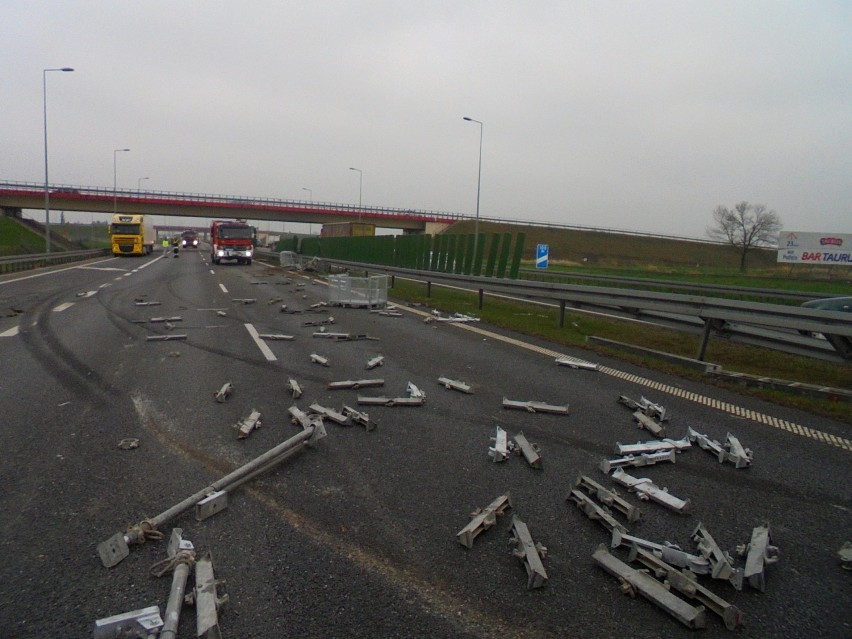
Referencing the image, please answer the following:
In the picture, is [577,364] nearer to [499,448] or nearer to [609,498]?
[499,448]

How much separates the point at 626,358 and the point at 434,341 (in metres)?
3.44

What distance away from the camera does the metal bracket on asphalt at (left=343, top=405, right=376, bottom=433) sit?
5.64 m

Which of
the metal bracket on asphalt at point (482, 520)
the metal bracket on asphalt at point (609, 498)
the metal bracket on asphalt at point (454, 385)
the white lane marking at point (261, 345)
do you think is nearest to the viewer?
the metal bracket on asphalt at point (482, 520)

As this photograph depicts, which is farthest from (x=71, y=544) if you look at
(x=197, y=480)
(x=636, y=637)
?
(x=636, y=637)

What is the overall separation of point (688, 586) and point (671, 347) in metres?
9.23

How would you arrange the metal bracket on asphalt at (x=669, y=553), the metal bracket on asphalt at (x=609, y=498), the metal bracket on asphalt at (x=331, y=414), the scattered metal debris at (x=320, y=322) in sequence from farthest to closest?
the scattered metal debris at (x=320, y=322) → the metal bracket on asphalt at (x=331, y=414) → the metal bracket on asphalt at (x=609, y=498) → the metal bracket on asphalt at (x=669, y=553)

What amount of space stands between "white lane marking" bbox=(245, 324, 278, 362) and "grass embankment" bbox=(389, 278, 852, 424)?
17.3 ft

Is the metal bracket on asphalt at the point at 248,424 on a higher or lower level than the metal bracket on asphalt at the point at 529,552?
lower

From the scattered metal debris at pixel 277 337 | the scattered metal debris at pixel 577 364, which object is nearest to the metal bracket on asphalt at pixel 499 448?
the scattered metal debris at pixel 577 364

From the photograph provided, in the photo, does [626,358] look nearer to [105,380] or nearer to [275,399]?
[275,399]

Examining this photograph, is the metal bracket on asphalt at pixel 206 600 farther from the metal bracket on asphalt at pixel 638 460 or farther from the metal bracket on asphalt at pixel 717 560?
the metal bracket on asphalt at pixel 638 460

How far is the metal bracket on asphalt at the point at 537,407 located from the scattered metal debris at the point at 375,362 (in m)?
2.54

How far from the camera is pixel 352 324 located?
1327 centimetres

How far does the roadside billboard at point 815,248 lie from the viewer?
34000 mm
